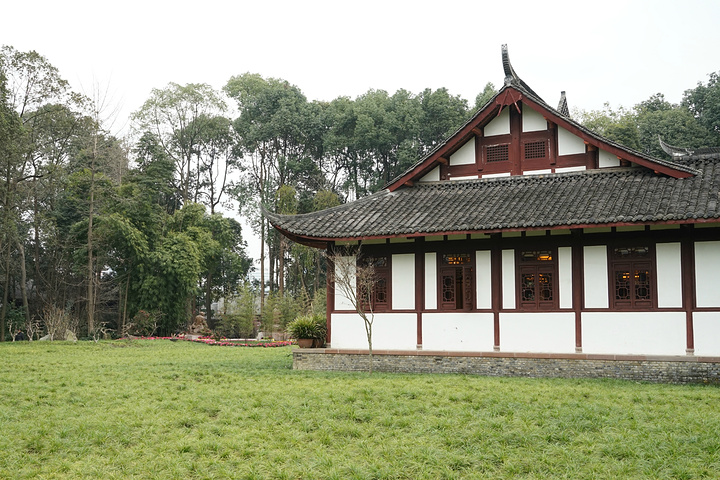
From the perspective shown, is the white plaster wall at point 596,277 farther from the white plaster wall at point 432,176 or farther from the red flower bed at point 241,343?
the red flower bed at point 241,343

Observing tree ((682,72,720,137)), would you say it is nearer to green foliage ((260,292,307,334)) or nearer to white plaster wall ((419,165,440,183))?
green foliage ((260,292,307,334))

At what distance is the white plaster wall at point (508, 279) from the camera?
13883 mm

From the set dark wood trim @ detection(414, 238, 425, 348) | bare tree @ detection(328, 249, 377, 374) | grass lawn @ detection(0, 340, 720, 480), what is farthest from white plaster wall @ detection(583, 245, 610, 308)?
bare tree @ detection(328, 249, 377, 374)

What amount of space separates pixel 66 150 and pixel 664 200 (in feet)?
96.6

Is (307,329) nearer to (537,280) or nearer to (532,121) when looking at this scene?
(537,280)

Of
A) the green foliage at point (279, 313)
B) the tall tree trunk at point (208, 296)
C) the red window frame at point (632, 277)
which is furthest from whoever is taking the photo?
the tall tree trunk at point (208, 296)

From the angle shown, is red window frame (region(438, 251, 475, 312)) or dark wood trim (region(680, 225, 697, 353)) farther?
red window frame (region(438, 251, 475, 312))

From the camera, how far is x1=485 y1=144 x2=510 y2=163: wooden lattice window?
15492 mm

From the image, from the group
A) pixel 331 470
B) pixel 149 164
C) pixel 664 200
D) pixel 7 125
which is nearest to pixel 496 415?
pixel 331 470

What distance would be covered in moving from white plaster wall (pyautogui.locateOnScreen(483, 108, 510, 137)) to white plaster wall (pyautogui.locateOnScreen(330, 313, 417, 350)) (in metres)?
4.61

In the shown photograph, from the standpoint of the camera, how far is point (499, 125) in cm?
1551

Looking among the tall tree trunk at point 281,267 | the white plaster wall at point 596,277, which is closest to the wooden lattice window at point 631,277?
the white plaster wall at point 596,277

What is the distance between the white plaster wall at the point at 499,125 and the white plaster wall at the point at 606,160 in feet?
6.89

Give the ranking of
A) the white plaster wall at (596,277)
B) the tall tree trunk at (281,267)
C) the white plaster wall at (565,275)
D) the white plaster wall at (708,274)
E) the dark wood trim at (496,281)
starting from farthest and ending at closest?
the tall tree trunk at (281,267)
the dark wood trim at (496,281)
the white plaster wall at (565,275)
the white plaster wall at (596,277)
the white plaster wall at (708,274)
